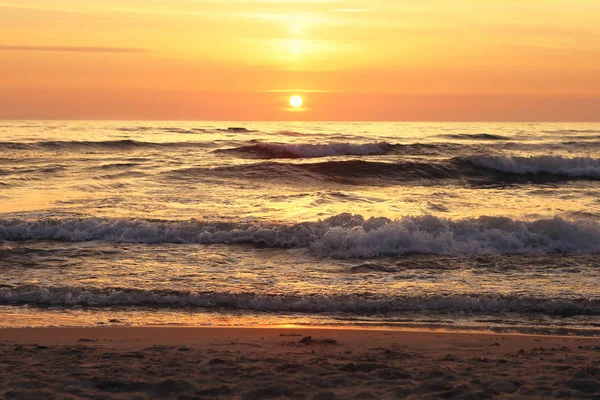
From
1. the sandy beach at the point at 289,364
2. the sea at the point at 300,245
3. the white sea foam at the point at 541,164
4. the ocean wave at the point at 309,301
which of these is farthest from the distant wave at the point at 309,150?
the sandy beach at the point at 289,364

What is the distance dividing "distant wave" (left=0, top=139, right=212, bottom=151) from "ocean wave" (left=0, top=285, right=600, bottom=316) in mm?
23637

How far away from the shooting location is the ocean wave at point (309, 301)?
8.82 metres

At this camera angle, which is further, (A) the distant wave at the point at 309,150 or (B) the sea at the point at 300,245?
(A) the distant wave at the point at 309,150

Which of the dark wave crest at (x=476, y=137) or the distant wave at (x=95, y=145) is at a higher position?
the dark wave crest at (x=476, y=137)

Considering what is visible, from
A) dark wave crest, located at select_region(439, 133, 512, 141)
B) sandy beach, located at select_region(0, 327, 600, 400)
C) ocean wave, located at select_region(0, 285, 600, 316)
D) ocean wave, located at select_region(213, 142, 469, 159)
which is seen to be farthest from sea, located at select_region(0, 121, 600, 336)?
dark wave crest, located at select_region(439, 133, 512, 141)

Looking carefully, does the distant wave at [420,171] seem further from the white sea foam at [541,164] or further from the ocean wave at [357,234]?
the ocean wave at [357,234]

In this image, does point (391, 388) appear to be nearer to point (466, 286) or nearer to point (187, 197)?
point (466, 286)

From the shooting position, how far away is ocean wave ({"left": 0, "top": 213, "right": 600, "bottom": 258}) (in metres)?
12.8

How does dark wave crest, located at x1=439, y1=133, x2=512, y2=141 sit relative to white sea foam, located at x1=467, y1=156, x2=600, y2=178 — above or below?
above

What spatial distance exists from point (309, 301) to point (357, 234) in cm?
411

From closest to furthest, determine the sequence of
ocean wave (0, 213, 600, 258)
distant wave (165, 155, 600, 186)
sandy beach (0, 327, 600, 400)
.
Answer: sandy beach (0, 327, 600, 400) < ocean wave (0, 213, 600, 258) < distant wave (165, 155, 600, 186)

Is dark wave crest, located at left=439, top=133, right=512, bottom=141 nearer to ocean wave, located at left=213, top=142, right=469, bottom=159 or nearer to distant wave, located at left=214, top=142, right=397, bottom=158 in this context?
ocean wave, located at left=213, top=142, right=469, bottom=159

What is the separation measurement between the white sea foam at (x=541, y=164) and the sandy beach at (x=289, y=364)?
20.5 m

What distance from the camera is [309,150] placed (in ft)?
108
